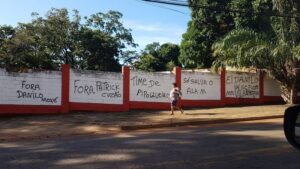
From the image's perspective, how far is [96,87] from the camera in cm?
2130

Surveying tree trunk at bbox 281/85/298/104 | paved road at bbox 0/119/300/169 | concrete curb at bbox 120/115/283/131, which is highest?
tree trunk at bbox 281/85/298/104

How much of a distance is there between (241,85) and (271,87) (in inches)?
107

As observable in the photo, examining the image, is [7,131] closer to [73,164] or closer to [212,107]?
[73,164]

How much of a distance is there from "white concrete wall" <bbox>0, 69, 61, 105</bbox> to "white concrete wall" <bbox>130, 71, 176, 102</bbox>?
3.86 metres

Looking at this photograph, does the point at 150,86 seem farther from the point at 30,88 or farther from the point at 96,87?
the point at 30,88

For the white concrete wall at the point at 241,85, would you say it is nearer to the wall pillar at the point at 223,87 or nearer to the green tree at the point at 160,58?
the wall pillar at the point at 223,87

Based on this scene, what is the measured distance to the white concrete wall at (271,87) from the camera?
2895cm

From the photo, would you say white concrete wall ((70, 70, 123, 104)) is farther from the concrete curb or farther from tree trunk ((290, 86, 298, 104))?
tree trunk ((290, 86, 298, 104))

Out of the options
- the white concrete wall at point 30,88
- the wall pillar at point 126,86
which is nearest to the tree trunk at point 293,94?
the wall pillar at point 126,86

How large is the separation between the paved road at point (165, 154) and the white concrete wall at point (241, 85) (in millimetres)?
14909

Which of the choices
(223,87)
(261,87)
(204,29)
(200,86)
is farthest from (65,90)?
(204,29)

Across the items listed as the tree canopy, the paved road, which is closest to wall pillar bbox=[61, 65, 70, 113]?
the paved road

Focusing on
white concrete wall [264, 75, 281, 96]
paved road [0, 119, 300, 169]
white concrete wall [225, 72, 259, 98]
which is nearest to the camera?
paved road [0, 119, 300, 169]

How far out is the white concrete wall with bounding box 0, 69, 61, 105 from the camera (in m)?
18.9
